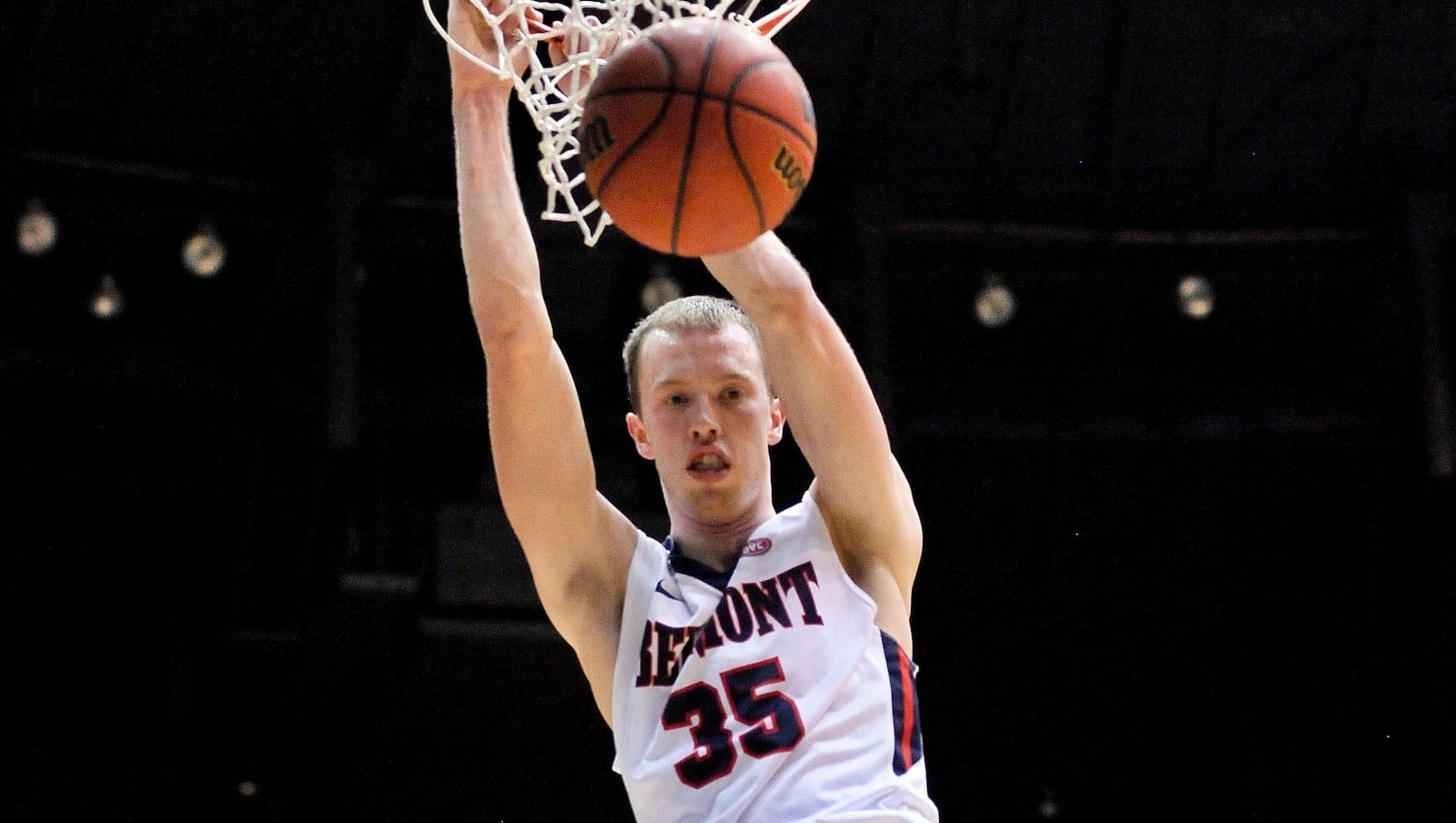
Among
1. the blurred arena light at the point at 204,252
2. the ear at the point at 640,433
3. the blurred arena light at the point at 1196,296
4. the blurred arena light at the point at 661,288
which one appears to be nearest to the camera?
the ear at the point at 640,433

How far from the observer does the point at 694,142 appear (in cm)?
257

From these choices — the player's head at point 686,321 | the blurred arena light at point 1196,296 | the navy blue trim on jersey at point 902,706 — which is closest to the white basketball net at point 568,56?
the player's head at point 686,321

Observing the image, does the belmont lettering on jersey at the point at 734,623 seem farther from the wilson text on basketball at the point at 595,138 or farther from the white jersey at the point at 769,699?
the wilson text on basketball at the point at 595,138

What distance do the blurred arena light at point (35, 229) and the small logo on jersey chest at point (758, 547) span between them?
695 cm

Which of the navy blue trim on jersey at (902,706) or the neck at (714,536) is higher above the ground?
the neck at (714,536)

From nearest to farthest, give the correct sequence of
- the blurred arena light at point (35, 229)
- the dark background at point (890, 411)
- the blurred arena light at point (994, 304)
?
the blurred arena light at point (35, 229) → the dark background at point (890, 411) → the blurred arena light at point (994, 304)

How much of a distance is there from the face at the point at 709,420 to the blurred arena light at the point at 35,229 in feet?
21.9

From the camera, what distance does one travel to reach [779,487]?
1014 cm

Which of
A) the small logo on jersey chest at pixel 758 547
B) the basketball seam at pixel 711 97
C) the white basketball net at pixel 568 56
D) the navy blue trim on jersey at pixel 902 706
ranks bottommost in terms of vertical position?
the navy blue trim on jersey at pixel 902 706

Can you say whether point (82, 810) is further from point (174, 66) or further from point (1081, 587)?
point (1081, 587)

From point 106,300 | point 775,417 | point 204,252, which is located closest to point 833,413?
point 775,417

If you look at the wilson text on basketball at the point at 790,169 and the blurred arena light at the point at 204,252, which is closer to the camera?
the wilson text on basketball at the point at 790,169

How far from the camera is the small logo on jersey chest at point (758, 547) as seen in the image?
2.96 meters

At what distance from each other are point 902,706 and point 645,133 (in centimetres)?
111
